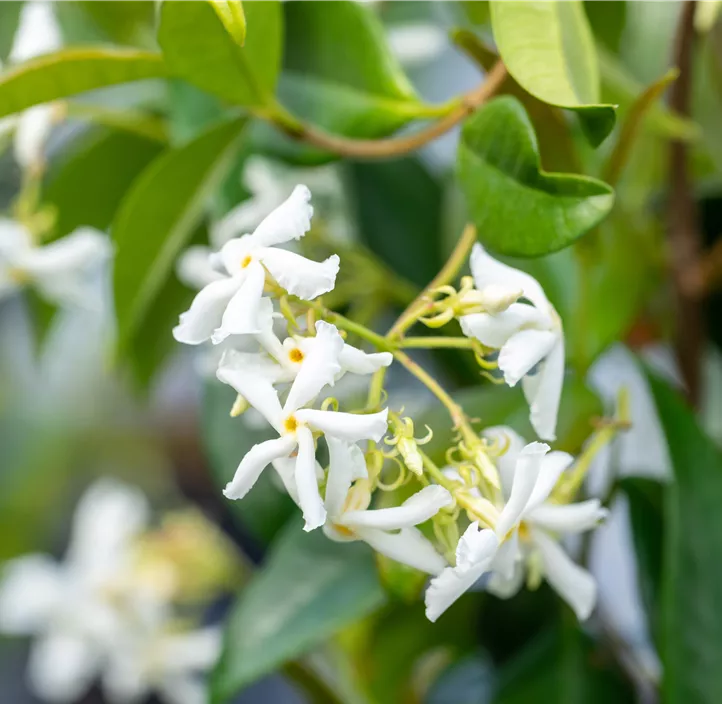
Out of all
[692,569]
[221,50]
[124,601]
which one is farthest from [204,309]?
[124,601]

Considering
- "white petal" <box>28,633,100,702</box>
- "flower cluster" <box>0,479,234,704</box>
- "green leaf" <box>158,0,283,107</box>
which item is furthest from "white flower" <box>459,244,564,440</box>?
"white petal" <box>28,633,100,702</box>

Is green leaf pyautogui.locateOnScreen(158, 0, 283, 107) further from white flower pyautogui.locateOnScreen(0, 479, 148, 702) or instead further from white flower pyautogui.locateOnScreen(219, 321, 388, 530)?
white flower pyautogui.locateOnScreen(0, 479, 148, 702)

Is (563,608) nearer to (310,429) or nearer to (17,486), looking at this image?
(310,429)

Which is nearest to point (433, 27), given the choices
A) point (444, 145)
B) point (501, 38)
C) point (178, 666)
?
point (444, 145)

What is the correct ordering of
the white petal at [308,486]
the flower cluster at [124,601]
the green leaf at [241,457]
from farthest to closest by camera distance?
the flower cluster at [124,601] < the green leaf at [241,457] < the white petal at [308,486]

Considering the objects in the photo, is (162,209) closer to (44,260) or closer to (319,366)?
(44,260)

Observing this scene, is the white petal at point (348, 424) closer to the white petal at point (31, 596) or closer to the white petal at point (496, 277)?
the white petal at point (496, 277)

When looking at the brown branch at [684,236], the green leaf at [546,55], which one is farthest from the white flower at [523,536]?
the brown branch at [684,236]
